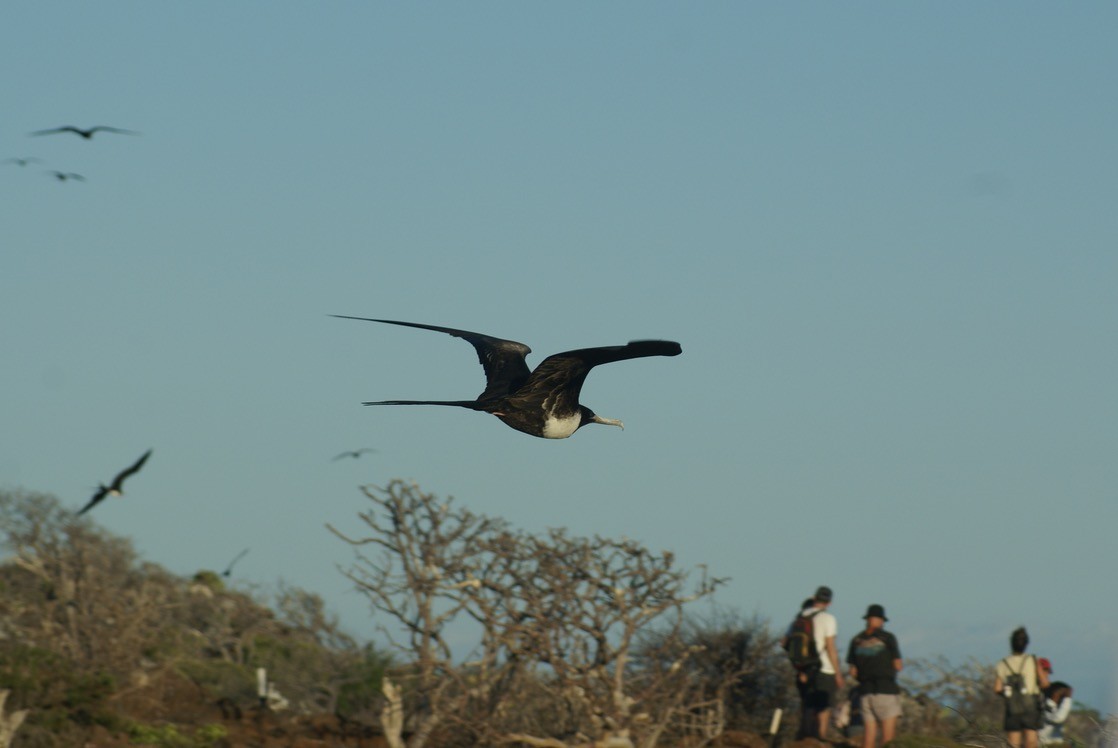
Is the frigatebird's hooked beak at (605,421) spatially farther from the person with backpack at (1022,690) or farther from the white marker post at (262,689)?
the white marker post at (262,689)

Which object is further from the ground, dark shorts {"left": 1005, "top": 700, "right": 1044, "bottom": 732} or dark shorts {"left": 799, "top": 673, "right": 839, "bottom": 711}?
dark shorts {"left": 799, "top": 673, "right": 839, "bottom": 711}

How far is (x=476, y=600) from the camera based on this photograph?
39.5ft

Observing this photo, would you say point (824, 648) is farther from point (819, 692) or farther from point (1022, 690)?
point (1022, 690)

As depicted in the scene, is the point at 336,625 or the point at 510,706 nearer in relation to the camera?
the point at 510,706

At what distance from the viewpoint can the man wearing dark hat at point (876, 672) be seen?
36.9 ft

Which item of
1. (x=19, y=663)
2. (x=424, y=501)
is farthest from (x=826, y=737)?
(x=19, y=663)

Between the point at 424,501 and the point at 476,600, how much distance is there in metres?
1.11

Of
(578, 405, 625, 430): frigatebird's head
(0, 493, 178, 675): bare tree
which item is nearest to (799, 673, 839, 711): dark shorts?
(578, 405, 625, 430): frigatebird's head

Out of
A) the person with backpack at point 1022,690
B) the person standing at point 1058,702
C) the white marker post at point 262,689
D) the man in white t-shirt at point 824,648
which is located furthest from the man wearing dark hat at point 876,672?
the white marker post at point 262,689

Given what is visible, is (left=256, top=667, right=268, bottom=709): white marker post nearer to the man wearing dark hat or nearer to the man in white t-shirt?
the man in white t-shirt

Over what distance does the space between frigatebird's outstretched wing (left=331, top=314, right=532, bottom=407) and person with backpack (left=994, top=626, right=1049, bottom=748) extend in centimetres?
451

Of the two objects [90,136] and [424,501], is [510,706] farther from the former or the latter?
[90,136]

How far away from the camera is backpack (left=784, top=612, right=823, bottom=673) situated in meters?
11.5

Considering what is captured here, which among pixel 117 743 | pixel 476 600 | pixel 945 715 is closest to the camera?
pixel 476 600
